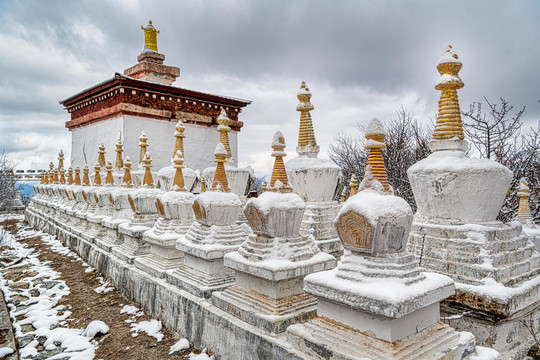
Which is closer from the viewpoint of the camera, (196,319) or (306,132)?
(196,319)

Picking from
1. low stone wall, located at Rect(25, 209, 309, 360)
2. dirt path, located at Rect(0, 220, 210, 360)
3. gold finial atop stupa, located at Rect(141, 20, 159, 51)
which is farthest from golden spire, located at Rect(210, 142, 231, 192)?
gold finial atop stupa, located at Rect(141, 20, 159, 51)

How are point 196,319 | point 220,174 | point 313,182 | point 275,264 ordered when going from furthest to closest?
point 313,182 → point 220,174 → point 196,319 → point 275,264

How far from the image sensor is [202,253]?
4.23 metres

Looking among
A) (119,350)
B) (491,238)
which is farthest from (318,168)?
(119,350)

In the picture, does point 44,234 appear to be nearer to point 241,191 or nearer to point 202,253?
point 241,191

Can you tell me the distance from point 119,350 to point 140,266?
4.90 ft

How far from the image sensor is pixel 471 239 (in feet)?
12.3

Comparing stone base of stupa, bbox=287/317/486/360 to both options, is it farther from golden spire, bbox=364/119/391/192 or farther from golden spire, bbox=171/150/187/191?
golden spire, bbox=171/150/187/191

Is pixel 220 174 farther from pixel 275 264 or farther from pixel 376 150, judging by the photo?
pixel 376 150

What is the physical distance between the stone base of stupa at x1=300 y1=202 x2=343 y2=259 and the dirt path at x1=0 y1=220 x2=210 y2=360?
7.97 feet

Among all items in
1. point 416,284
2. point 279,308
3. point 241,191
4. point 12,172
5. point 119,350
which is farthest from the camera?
point 12,172

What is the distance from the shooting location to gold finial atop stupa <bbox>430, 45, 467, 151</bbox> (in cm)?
423

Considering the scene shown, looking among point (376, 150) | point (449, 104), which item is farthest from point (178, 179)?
point (449, 104)

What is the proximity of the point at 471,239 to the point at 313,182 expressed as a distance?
8.46ft
